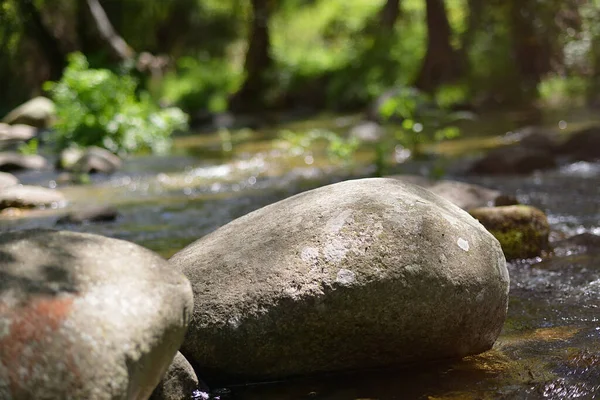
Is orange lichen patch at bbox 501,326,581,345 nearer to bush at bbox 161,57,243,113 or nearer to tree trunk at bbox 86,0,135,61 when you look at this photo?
bush at bbox 161,57,243,113

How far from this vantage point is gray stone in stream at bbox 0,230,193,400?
2510 mm

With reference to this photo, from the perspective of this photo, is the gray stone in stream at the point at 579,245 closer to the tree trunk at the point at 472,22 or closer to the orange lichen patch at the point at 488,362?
the orange lichen patch at the point at 488,362

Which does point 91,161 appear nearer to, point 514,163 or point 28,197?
point 28,197

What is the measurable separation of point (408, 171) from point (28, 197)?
4511mm

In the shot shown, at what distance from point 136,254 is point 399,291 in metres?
1.19

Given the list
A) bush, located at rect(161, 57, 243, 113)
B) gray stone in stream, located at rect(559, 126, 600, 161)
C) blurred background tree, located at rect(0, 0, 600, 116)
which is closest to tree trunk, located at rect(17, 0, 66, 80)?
blurred background tree, located at rect(0, 0, 600, 116)

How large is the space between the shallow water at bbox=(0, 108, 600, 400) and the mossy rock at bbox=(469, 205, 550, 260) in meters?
0.13

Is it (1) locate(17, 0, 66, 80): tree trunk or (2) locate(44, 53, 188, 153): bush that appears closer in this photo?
(2) locate(44, 53, 188, 153): bush

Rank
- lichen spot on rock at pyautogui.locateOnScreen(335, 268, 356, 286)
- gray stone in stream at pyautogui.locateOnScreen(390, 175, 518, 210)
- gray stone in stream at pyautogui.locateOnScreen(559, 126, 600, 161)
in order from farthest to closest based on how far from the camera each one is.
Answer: gray stone in stream at pyautogui.locateOnScreen(559, 126, 600, 161), gray stone in stream at pyautogui.locateOnScreen(390, 175, 518, 210), lichen spot on rock at pyautogui.locateOnScreen(335, 268, 356, 286)

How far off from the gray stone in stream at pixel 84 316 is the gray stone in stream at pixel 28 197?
18.6ft

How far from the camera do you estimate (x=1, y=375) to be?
2.46 metres

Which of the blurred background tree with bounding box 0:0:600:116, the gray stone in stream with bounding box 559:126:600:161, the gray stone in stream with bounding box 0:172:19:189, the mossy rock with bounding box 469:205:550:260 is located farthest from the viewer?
the blurred background tree with bounding box 0:0:600:116

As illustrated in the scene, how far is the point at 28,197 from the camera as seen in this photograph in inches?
339

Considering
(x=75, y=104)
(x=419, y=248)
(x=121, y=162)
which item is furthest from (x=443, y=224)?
(x=75, y=104)
